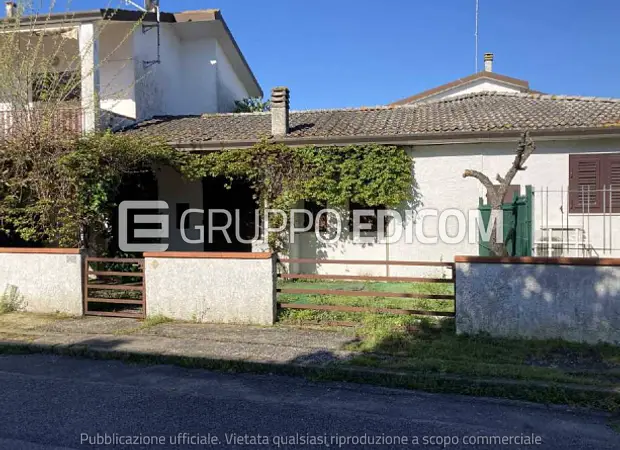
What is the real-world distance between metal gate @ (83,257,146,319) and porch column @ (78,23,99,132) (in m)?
3.64

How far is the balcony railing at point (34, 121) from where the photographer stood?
9336 mm

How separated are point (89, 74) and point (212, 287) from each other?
7.01 m

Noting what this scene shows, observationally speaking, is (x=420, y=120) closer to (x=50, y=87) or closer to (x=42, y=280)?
(x=50, y=87)

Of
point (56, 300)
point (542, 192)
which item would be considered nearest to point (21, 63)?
point (56, 300)

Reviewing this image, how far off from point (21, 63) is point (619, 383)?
11.6m

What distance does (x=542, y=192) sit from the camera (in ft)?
33.2

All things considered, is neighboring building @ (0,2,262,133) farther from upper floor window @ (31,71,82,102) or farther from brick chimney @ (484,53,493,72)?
brick chimney @ (484,53,493,72)

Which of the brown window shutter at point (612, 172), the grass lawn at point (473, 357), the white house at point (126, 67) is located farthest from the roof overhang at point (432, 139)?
the grass lawn at point (473, 357)

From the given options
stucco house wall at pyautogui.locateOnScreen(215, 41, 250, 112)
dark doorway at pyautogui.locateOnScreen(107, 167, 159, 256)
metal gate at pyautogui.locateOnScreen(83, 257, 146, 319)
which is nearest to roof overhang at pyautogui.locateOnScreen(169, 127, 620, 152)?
dark doorway at pyautogui.locateOnScreen(107, 167, 159, 256)

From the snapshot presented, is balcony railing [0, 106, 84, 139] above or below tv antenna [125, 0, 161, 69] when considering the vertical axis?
below

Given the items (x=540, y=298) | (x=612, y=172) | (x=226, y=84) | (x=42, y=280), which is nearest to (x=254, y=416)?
(x=540, y=298)

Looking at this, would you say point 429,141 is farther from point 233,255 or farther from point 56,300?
point 56,300
